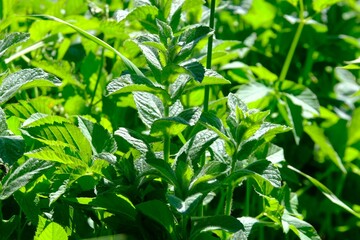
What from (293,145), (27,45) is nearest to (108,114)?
(27,45)

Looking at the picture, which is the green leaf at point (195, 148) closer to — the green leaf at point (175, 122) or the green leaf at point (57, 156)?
the green leaf at point (175, 122)

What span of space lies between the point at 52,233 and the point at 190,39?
418 millimetres

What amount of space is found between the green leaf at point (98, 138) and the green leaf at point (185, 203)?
219mm

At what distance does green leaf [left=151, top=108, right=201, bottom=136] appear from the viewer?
120 centimetres

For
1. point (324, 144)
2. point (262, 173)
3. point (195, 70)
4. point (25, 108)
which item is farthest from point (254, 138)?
point (324, 144)

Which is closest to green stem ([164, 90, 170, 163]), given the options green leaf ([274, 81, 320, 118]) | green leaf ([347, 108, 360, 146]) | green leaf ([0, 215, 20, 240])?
green leaf ([0, 215, 20, 240])

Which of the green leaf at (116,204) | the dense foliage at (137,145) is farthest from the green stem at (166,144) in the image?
the green leaf at (116,204)

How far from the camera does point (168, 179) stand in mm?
1219

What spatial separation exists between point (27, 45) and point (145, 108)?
63 cm

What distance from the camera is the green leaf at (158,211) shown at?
1226 millimetres

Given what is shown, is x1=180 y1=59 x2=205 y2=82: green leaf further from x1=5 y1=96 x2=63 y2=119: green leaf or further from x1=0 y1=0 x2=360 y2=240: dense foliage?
x1=5 y1=96 x2=63 y2=119: green leaf

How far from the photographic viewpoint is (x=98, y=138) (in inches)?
53.4

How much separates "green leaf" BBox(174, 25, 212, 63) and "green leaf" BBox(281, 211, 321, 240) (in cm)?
40

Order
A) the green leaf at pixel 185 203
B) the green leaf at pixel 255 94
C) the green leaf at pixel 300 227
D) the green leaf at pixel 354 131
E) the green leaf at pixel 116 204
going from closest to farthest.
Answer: the green leaf at pixel 185 203, the green leaf at pixel 116 204, the green leaf at pixel 300 227, the green leaf at pixel 255 94, the green leaf at pixel 354 131
